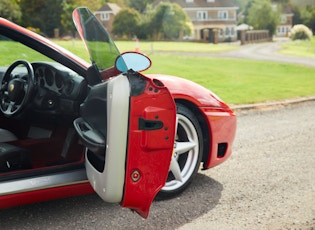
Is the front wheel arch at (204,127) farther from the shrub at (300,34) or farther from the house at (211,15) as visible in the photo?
the house at (211,15)

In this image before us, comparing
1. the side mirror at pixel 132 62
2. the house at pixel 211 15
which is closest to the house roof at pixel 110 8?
the house at pixel 211 15

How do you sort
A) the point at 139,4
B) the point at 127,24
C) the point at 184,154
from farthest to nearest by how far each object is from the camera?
the point at 139,4
the point at 127,24
the point at 184,154

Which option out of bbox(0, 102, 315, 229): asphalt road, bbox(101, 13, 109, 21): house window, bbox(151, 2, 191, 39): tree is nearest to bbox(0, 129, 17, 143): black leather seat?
bbox(0, 102, 315, 229): asphalt road

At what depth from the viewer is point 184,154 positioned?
4.21m

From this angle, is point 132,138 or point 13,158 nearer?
point 132,138

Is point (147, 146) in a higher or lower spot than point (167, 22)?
higher

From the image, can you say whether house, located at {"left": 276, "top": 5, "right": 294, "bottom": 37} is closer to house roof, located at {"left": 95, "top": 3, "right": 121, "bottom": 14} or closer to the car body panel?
house roof, located at {"left": 95, "top": 3, "right": 121, "bottom": 14}

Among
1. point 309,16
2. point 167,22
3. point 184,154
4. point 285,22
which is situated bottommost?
point 285,22

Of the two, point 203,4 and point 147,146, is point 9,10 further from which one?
point 203,4

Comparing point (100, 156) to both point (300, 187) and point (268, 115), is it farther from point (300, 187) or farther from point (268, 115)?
point (268, 115)

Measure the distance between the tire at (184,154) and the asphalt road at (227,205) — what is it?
0.11m

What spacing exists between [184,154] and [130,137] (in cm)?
127

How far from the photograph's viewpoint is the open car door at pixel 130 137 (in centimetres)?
299

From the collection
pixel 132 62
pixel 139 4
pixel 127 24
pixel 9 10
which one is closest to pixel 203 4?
pixel 139 4
